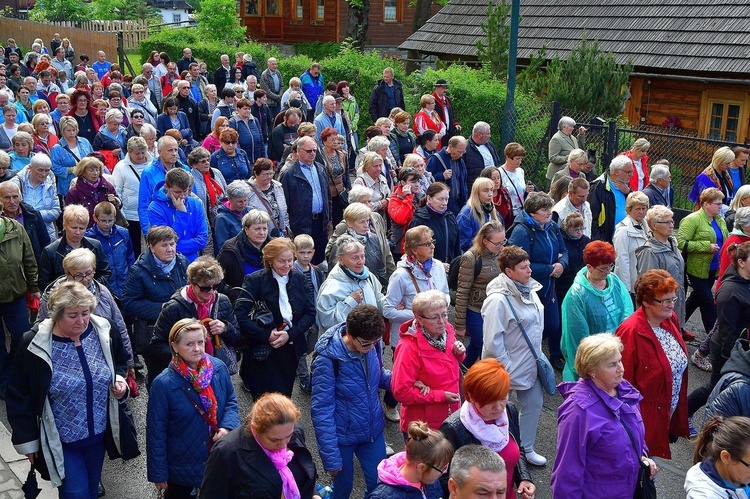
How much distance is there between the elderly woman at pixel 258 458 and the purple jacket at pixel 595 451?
159 cm

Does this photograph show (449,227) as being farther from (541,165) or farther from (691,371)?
(541,165)

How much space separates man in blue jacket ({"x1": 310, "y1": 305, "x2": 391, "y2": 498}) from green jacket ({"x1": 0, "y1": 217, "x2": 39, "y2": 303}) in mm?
3312

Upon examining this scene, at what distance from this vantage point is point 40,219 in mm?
8000

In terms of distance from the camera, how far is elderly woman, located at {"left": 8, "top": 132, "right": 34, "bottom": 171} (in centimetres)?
988

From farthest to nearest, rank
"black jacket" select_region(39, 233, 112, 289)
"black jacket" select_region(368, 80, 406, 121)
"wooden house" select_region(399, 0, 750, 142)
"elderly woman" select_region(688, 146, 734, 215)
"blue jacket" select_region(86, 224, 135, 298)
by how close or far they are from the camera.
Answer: "wooden house" select_region(399, 0, 750, 142), "black jacket" select_region(368, 80, 406, 121), "elderly woman" select_region(688, 146, 734, 215), "blue jacket" select_region(86, 224, 135, 298), "black jacket" select_region(39, 233, 112, 289)

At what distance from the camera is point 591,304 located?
6.59 m

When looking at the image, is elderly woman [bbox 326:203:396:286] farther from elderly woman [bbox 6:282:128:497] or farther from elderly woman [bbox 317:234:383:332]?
elderly woman [bbox 6:282:128:497]

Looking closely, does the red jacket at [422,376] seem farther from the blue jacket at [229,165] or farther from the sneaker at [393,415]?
the blue jacket at [229,165]

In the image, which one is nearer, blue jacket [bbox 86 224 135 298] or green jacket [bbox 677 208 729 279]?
blue jacket [bbox 86 224 135 298]

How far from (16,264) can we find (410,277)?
346 cm

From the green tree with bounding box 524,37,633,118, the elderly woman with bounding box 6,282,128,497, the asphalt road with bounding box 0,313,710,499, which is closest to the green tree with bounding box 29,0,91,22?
the green tree with bounding box 524,37,633,118

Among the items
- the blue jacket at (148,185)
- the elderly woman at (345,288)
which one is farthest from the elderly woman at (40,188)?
the elderly woman at (345,288)

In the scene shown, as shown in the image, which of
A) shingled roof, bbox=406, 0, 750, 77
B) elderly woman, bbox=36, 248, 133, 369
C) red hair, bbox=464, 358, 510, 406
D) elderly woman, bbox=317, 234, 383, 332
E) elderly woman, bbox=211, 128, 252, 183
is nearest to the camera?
red hair, bbox=464, 358, 510, 406

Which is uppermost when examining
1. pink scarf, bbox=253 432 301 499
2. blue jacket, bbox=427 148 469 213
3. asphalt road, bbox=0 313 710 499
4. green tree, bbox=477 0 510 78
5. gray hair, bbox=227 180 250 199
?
green tree, bbox=477 0 510 78
